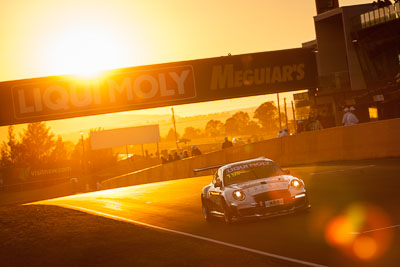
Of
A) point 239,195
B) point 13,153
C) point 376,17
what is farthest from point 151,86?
point 13,153

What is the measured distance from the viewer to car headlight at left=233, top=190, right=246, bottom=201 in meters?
12.8

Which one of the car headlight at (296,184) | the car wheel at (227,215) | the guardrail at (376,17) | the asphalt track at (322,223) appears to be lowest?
the asphalt track at (322,223)

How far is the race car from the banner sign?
65.7ft

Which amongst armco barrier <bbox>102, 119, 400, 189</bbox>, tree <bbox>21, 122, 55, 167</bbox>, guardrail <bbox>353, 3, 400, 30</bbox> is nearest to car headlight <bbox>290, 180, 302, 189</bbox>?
armco barrier <bbox>102, 119, 400, 189</bbox>

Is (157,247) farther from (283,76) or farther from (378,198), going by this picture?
(283,76)

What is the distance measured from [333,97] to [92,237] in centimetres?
2703

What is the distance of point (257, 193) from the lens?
501 inches

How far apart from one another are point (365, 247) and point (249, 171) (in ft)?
16.6

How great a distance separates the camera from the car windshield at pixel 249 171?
537 inches

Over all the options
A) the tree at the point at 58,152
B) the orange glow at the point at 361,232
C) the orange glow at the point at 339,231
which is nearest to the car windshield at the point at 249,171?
the orange glow at the point at 361,232

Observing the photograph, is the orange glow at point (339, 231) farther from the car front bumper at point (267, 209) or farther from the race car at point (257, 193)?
the race car at point (257, 193)

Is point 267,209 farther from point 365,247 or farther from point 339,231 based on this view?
point 365,247

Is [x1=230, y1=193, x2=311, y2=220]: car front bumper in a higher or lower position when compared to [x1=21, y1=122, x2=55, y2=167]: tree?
lower

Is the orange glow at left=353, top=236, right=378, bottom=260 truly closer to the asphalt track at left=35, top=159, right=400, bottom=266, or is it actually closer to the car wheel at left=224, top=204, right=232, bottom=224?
the asphalt track at left=35, top=159, right=400, bottom=266
